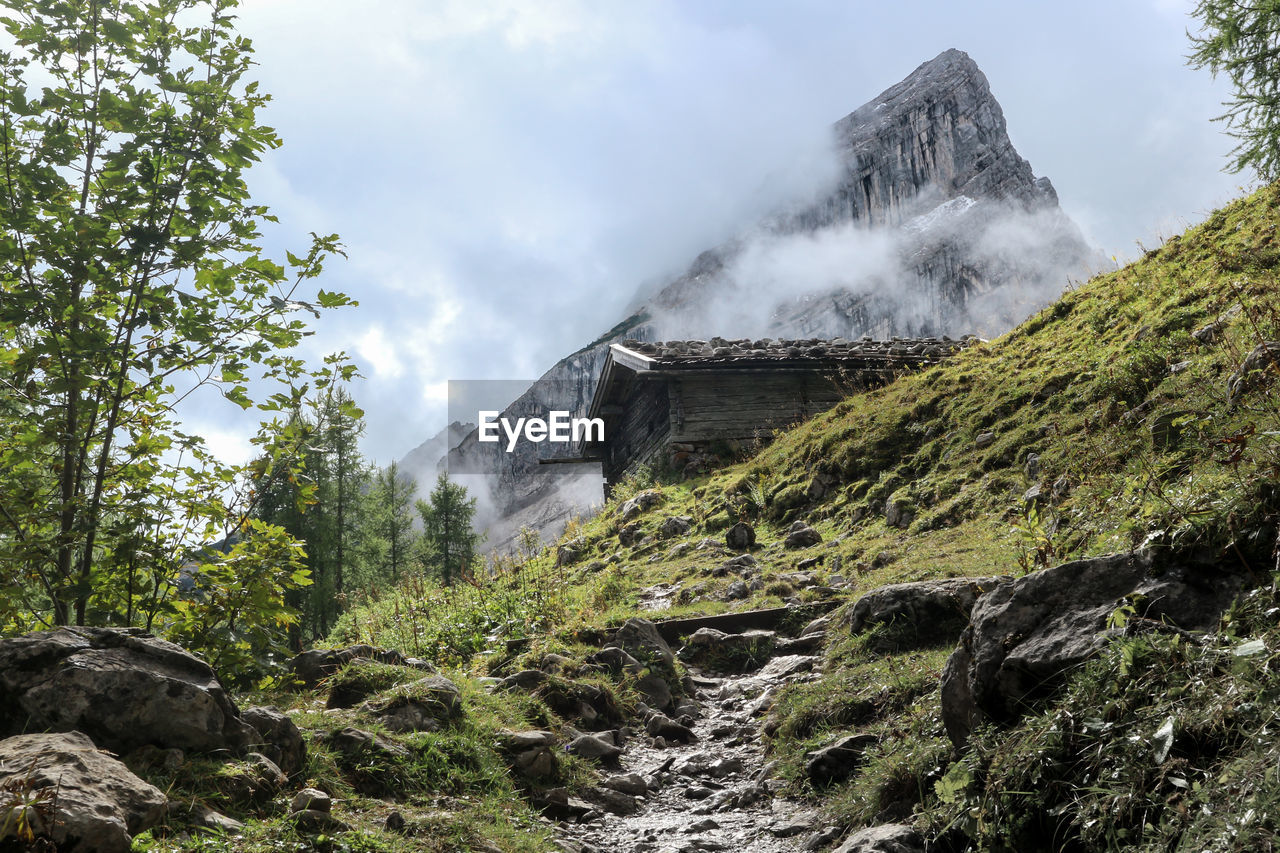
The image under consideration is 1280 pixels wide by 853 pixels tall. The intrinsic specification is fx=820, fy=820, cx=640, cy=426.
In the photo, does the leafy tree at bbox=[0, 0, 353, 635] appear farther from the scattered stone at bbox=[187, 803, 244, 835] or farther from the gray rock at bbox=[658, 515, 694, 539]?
the gray rock at bbox=[658, 515, 694, 539]

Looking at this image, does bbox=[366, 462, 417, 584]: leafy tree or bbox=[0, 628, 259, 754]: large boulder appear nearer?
bbox=[0, 628, 259, 754]: large boulder

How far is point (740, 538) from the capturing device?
39.8 feet

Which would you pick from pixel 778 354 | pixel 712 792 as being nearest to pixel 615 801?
pixel 712 792

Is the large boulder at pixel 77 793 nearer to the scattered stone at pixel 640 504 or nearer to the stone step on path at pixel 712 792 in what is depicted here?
the stone step on path at pixel 712 792

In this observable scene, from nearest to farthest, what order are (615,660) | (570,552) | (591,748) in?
(591,748) < (615,660) < (570,552)

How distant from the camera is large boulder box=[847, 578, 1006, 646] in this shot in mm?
5809

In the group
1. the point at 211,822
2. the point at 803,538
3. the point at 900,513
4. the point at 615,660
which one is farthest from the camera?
the point at 803,538

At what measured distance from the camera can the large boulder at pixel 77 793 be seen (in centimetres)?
270

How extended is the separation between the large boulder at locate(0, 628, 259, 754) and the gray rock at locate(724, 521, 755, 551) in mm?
8742

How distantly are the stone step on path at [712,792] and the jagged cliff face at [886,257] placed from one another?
1614 inches

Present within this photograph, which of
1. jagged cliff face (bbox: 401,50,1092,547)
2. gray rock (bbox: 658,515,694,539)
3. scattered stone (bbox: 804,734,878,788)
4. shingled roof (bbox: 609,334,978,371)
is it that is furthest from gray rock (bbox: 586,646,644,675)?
jagged cliff face (bbox: 401,50,1092,547)

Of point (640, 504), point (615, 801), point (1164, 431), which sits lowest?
point (615, 801)

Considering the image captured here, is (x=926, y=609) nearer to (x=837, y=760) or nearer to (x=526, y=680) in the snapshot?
(x=837, y=760)

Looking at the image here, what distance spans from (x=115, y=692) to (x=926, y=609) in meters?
5.02
